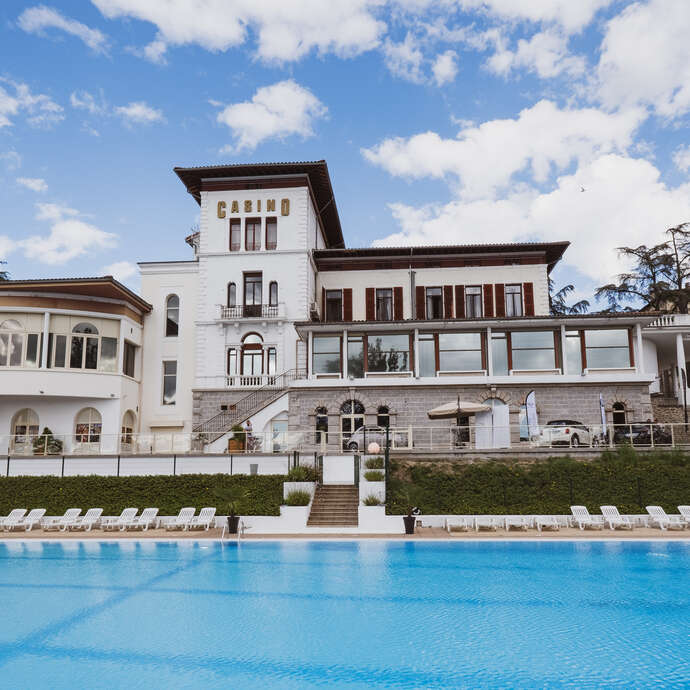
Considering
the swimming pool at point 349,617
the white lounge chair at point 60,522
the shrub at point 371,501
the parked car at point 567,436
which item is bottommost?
the swimming pool at point 349,617

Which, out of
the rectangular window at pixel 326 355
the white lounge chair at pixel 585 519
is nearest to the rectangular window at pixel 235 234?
the rectangular window at pixel 326 355

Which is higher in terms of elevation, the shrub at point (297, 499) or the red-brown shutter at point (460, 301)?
the red-brown shutter at point (460, 301)

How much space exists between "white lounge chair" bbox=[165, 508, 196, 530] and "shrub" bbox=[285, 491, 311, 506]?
3.37 metres

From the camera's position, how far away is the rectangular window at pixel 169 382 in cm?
3612

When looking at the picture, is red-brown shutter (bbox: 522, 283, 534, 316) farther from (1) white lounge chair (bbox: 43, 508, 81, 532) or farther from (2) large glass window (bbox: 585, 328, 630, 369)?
(1) white lounge chair (bbox: 43, 508, 81, 532)

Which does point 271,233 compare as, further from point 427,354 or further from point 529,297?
point 529,297

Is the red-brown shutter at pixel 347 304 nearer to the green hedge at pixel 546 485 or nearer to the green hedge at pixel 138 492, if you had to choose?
the green hedge at pixel 546 485

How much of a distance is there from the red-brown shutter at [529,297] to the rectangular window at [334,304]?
406 inches

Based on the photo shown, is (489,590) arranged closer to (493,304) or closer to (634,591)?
(634,591)

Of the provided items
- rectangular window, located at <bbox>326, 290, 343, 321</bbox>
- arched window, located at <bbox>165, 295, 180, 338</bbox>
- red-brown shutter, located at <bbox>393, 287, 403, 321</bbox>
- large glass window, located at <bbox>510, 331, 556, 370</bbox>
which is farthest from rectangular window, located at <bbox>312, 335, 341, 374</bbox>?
arched window, located at <bbox>165, 295, 180, 338</bbox>

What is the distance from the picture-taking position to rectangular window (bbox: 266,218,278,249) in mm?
35781

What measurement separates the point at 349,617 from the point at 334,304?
26.3 metres

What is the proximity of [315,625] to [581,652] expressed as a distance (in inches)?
182

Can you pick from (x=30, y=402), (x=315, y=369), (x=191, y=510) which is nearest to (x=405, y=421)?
(x=315, y=369)
